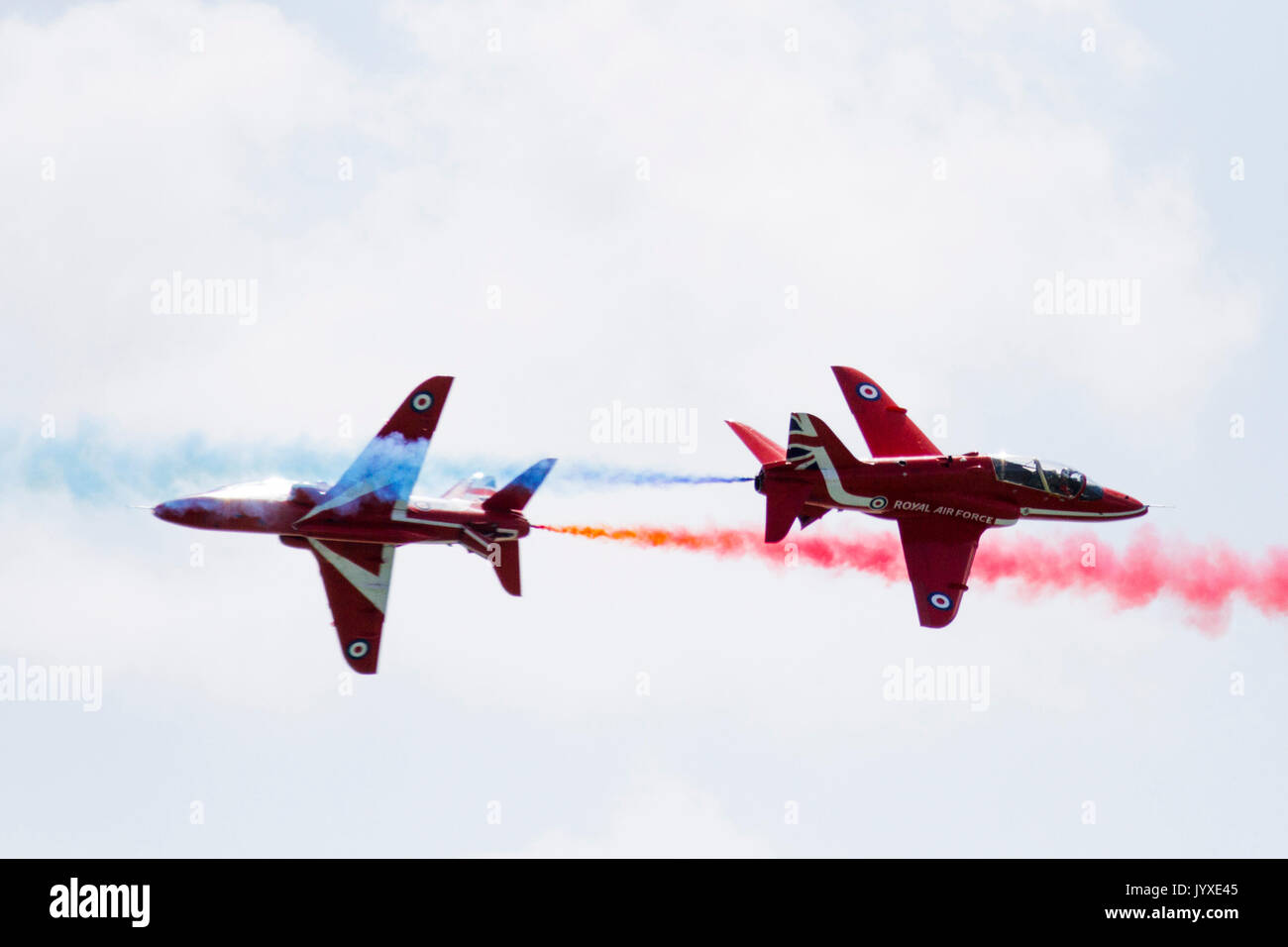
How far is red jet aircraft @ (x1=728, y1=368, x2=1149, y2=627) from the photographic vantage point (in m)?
77.1

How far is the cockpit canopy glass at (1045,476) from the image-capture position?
79.1 meters

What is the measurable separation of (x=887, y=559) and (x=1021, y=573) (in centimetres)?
451

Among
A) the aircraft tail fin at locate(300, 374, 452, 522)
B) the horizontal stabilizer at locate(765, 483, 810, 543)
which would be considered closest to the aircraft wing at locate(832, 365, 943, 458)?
the horizontal stabilizer at locate(765, 483, 810, 543)

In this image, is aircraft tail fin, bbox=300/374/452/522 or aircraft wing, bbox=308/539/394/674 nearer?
aircraft tail fin, bbox=300/374/452/522

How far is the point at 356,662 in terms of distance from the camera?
7838 cm

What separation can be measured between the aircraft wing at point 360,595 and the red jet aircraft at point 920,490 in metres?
11.7

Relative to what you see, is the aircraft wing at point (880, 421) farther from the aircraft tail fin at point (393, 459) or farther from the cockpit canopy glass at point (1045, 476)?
the aircraft tail fin at point (393, 459)

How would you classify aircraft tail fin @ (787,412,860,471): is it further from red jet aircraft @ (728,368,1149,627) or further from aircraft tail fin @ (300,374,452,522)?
aircraft tail fin @ (300,374,452,522)

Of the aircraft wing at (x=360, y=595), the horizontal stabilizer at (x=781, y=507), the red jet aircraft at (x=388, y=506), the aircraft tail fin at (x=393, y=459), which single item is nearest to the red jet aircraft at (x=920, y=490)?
the horizontal stabilizer at (x=781, y=507)

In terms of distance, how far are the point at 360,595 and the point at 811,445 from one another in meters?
14.5

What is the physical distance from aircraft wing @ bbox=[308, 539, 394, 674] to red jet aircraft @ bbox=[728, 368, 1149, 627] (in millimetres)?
11706

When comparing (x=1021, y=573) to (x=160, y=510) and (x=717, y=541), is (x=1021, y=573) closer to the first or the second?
(x=717, y=541)
